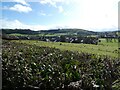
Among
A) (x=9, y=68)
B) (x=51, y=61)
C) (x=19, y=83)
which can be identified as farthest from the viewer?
(x=51, y=61)

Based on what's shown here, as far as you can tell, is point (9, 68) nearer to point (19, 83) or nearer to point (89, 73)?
point (19, 83)

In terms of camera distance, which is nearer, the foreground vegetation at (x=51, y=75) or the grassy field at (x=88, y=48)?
the foreground vegetation at (x=51, y=75)

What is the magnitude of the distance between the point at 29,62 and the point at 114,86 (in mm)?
7575

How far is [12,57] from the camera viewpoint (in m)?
22.3

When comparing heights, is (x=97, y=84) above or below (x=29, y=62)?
below

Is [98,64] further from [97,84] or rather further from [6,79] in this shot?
[6,79]

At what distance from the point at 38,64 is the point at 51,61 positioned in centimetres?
242

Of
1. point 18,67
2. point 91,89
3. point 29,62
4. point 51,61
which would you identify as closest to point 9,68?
point 18,67

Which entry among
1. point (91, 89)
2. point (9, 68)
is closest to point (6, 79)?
point (9, 68)

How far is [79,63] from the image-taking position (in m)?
24.3

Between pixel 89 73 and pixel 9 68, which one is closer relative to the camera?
pixel 9 68

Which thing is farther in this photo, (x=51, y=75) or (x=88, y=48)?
(x=88, y=48)

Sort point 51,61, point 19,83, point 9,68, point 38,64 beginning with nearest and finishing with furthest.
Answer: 1. point 19,83
2. point 9,68
3. point 38,64
4. point 51,61

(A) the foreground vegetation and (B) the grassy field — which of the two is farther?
(B) the grassy field
